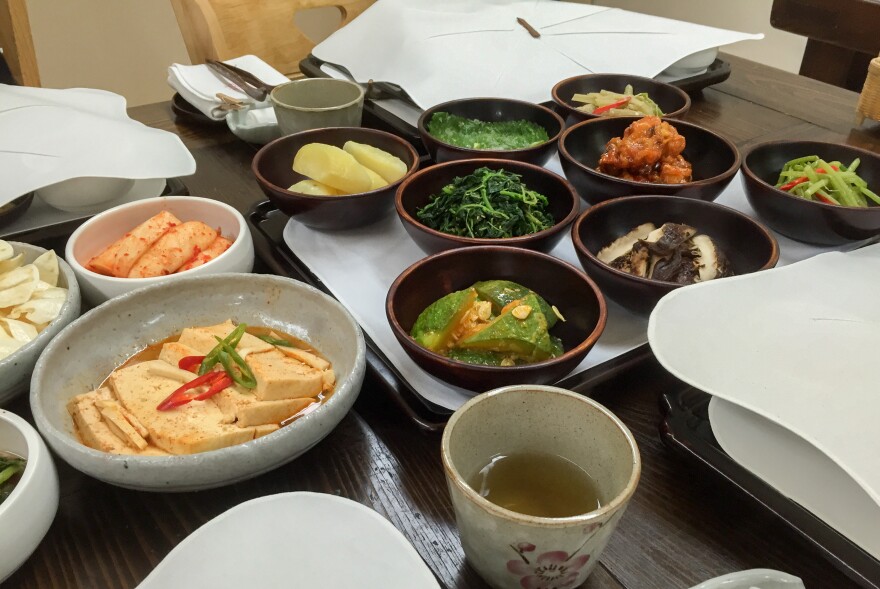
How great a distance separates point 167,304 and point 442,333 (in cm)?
56

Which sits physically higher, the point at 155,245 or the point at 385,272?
the point at 155,245

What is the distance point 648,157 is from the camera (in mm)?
1683

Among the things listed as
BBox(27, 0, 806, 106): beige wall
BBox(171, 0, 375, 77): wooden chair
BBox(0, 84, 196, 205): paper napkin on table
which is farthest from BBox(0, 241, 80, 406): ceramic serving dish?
BBox(27, 0, 806, 106): beige wall

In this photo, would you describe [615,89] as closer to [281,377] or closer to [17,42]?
[281,377]

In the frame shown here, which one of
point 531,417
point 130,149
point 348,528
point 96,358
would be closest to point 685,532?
point 531,417

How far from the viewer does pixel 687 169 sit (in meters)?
1.74

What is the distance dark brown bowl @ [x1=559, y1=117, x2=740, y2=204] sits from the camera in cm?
158

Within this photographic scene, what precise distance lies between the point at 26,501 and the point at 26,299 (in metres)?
0.50

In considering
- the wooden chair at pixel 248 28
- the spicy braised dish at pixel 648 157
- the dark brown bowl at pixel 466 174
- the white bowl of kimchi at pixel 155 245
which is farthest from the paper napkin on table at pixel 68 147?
the spicy braised dish at pixel 648 157

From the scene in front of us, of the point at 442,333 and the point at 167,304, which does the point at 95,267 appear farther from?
the point at 442,333

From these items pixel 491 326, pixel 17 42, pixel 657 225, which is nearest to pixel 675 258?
pixel 657 225

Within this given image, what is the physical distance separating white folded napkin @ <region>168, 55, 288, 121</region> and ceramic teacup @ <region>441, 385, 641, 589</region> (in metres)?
1.59

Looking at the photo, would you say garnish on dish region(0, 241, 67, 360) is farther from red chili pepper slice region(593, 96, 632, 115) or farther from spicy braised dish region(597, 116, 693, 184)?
red chili pepper slice region(593, 96, 632, 115)

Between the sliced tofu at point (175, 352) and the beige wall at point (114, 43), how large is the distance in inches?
132
